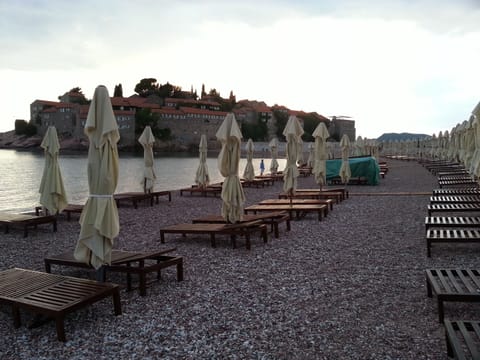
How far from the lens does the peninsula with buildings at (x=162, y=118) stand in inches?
4008

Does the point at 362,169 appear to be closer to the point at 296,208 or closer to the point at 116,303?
the point at 296,208

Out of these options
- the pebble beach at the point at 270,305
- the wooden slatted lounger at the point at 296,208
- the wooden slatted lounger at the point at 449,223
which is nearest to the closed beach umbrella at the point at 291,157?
the wooden slatted lounger at the point at 296,208

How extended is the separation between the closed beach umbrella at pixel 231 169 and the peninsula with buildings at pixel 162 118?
9366 cm

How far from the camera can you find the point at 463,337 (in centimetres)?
349

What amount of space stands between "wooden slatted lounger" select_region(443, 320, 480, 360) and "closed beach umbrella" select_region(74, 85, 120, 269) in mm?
3864

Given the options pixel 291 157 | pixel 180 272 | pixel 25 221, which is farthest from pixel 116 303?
pixel 291 157

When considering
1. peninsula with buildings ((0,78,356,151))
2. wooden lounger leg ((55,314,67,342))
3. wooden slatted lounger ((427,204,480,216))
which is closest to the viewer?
wooden lounger leg ((55,314,67,342))

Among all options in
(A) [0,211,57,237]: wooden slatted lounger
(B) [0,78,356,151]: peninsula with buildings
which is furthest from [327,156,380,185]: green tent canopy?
(B) [0,78,356,151]: peninsula with buildings

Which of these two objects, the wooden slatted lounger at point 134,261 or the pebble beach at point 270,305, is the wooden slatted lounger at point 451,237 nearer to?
the pebble beach at point 270,305

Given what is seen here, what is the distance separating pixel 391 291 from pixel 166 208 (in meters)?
10.1

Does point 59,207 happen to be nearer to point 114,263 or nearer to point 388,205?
point 114,263

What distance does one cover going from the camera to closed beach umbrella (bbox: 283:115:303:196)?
1191 cm

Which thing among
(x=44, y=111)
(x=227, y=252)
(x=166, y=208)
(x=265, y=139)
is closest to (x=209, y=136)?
(x=265, y=139)

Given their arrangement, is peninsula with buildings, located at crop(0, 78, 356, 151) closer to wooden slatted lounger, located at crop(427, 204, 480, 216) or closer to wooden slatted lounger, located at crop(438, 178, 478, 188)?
wooden slatted lounger, located at crop(438, 178, 478, 188)
